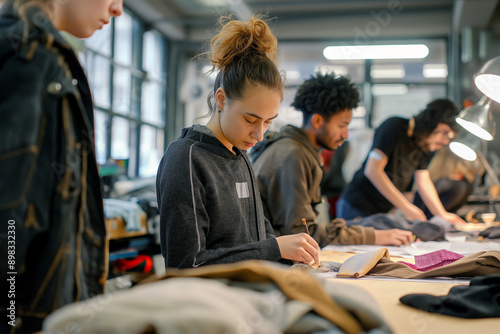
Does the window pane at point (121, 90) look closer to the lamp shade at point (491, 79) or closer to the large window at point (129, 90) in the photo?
the large window at point (129, 90)

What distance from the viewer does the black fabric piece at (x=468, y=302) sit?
828mm

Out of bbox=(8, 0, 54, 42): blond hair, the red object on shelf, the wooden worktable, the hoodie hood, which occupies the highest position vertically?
bbox=(8, 0, 54, 42): blond hair

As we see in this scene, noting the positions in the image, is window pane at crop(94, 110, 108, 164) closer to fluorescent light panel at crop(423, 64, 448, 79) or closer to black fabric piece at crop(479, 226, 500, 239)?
black fabric piece at crop(479, 226, 500, 239)

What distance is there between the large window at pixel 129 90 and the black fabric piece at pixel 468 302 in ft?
15.6

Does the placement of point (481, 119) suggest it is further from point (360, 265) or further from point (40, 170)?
point (40, 170)

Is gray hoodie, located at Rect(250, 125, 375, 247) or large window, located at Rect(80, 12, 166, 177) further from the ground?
large window, located at Rect(80, 12, 166, 177)

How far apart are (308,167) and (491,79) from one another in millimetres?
761

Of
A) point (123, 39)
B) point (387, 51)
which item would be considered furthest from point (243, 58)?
point (387, 51)

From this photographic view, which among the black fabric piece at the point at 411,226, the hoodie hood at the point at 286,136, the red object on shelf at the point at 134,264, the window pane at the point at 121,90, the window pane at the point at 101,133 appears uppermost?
the window pane at the point at 121,90

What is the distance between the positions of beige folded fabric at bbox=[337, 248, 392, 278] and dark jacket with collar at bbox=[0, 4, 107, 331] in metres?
0.73

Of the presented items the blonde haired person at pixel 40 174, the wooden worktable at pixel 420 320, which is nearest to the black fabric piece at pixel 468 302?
the wooden worktable at pixel 420 320

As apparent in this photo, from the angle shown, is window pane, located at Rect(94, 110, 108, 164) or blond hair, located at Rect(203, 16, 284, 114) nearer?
blond hair, located at Rect(203, 16, 284, 114)

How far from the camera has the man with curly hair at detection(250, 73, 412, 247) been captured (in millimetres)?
1876

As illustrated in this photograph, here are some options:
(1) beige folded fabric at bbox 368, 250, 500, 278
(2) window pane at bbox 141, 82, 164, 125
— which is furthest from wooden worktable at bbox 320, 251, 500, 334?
(2) window pane at bbox 141, 82, 164, 125
